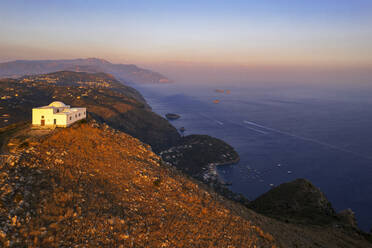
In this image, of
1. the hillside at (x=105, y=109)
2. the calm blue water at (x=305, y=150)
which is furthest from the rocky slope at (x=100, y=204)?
the hillside at (x=105, y=109)

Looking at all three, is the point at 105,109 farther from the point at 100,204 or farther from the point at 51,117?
the point at 100,204

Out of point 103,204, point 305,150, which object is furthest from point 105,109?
point 103,204

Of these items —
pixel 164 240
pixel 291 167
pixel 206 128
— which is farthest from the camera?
pixel 206 128

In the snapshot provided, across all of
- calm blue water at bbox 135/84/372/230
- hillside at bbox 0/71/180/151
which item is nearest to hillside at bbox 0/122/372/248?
calm blue water at bbox 135/84/372/230

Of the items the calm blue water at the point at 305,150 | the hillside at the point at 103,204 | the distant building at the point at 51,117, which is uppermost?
the distant building at the point at 51,117

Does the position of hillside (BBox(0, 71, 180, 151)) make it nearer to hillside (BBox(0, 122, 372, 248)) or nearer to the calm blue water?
the calm blue water

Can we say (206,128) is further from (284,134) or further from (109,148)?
(109,148)

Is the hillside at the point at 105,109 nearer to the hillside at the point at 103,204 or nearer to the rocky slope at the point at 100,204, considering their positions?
the hillside at the point at 103,204

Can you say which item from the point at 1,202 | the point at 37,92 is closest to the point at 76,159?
the point at 1,202
